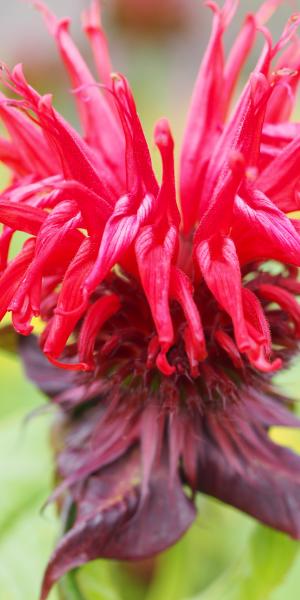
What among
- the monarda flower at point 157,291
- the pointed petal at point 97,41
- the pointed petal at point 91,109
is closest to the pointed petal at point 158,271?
the monarda flower at point 157,291

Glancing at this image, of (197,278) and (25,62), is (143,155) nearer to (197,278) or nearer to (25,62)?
(197,278)

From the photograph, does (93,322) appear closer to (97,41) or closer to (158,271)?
(158,271)

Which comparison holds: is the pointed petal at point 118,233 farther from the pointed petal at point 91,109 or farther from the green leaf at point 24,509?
the green leaf at point 24,509

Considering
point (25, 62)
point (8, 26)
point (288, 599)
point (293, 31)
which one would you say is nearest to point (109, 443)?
point (288, 599)

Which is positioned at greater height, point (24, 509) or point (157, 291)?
point (157, 291)

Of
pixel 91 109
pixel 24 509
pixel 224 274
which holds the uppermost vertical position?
pixel 91 109

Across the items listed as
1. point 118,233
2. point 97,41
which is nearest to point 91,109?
point 97,41


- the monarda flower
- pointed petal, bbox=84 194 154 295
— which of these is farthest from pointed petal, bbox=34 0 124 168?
pointed petal, bbox=84 194 154 295

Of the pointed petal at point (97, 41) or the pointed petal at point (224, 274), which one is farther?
the pointed petal at point (97, 41)
